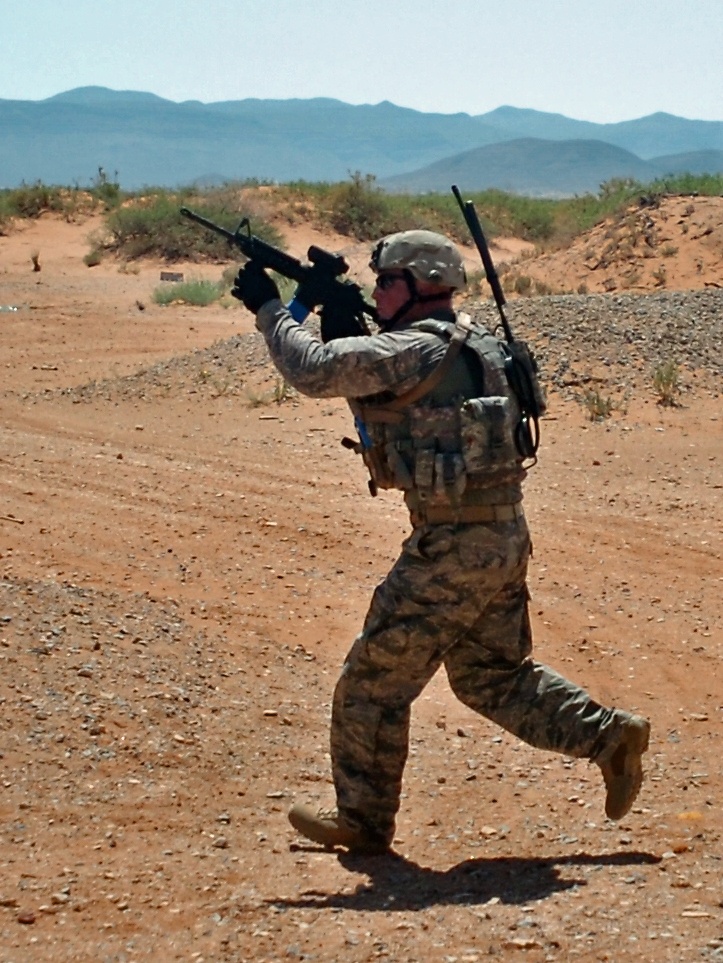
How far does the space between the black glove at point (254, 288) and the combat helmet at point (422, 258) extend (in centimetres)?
36

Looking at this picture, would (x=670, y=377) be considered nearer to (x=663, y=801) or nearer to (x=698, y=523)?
(x=698, y=523)

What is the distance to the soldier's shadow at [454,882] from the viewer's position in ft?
12.3

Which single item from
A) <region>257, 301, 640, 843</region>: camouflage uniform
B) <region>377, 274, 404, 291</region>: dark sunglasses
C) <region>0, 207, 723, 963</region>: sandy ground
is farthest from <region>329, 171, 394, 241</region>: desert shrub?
<region>257, 301, 640, 843</region>: camouflage uniform

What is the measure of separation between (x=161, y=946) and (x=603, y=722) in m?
1.38

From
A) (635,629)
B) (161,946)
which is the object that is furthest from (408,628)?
(635,629)

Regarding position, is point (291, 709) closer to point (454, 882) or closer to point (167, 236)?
point (454, 882)

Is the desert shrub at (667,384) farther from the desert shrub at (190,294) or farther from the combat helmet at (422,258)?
the desert shrub at (190,294)

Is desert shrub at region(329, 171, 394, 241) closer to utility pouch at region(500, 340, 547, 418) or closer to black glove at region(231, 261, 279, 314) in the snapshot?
black glove at region(231, 261, 279, 314)

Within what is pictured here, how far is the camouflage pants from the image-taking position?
4.00m

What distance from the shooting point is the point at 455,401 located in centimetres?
396

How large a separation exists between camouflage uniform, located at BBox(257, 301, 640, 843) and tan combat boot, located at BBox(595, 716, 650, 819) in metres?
0.03

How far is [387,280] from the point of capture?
4105 millimetres

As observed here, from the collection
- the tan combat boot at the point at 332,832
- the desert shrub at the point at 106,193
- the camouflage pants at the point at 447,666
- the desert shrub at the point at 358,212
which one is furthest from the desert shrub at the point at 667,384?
the desert shrub at the point at 106,193

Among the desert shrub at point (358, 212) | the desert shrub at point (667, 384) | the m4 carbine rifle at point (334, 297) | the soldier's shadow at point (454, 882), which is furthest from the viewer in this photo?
the desert shrub at point (358, 212)
